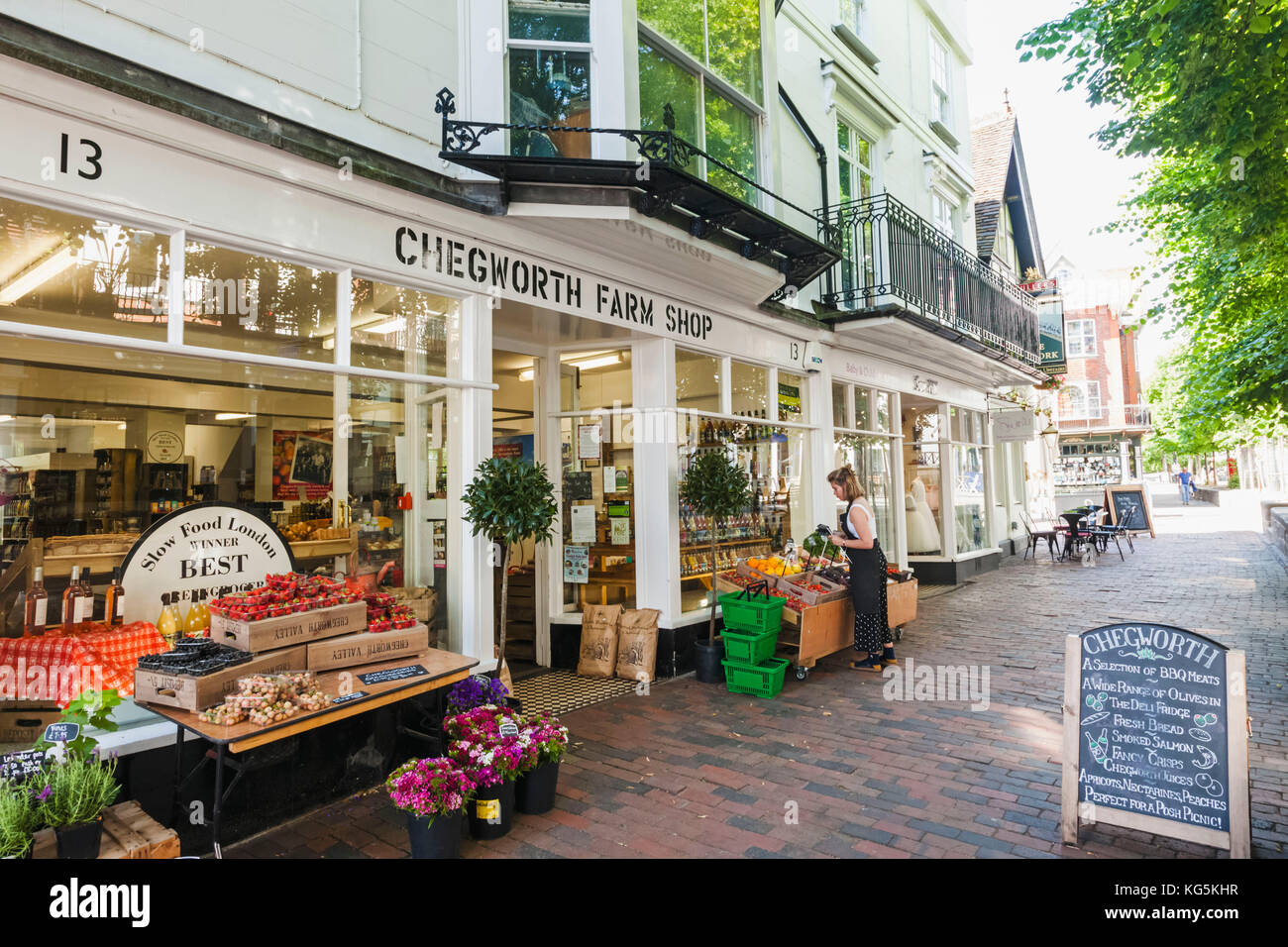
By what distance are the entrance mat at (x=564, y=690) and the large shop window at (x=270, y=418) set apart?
1.34m

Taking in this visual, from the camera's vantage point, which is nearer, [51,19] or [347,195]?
[51,19]

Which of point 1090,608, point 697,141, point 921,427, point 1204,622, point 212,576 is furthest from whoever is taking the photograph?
point 921,427

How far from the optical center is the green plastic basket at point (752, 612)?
6.69 m

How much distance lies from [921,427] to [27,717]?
552 inches

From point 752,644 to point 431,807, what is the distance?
376 cm

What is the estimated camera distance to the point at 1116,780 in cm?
371

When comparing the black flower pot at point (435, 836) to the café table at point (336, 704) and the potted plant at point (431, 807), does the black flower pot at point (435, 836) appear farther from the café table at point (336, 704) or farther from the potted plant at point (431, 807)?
the café table at point (336, 704)

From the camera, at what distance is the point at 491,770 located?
388cm

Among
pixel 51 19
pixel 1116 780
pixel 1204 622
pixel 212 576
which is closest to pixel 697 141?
pixel 51 19

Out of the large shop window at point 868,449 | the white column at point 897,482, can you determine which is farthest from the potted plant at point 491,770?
the white column at point 897,482

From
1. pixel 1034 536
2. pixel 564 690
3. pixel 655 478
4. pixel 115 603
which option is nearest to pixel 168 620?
pixel 115 603

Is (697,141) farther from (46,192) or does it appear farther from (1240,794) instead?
(1240,794)

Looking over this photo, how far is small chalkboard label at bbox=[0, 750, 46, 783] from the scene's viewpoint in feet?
9.84

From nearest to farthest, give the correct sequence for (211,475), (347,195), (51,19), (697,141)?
1. (51,19)
2. (347,195)
3. (211,475)
4. (697,141)
